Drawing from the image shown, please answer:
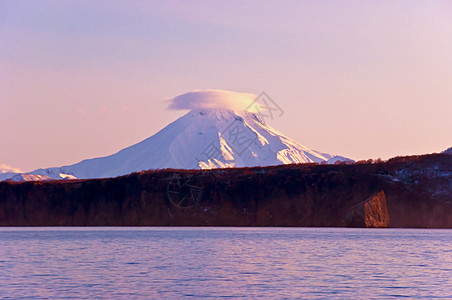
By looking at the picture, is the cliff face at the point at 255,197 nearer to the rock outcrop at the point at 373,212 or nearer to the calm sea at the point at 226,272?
the rock outcrop at the point at 373,212

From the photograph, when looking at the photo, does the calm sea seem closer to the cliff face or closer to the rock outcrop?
the rock outcrop

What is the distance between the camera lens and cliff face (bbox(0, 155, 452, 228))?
11969 centimetres

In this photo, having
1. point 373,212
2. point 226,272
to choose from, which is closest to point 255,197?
point 373,212

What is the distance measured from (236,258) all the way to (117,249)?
14.3m

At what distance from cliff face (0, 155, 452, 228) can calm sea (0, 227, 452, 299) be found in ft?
193

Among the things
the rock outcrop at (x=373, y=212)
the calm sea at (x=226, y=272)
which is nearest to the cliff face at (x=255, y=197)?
the rock outcrop at (x=373, y=212)

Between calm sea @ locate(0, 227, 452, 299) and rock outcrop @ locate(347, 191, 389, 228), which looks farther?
rock outcrop @ locate(347, 191, 389, 228)

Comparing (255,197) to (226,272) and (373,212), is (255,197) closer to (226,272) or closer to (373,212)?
(373,212)

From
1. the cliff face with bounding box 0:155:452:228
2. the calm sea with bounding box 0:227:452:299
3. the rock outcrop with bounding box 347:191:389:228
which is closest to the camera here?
the calm sea with bounding box 0:227:452:299

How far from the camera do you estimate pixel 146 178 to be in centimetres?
14362

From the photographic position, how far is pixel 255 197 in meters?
133

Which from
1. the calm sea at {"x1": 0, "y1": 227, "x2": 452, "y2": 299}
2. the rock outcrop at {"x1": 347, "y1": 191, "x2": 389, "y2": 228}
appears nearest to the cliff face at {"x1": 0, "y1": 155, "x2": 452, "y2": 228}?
the rock outcrop at {"x1": 347, "y1": 191, "x2": 389, "y2": 228}

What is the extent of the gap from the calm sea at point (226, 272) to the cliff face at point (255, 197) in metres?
58.9

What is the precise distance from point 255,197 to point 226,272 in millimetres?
91794
